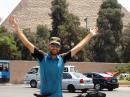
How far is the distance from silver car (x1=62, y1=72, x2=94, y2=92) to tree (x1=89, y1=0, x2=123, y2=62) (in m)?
44.3

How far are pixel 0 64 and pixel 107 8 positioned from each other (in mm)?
37229

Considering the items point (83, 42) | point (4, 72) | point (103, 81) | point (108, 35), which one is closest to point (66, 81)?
point (103, 81)

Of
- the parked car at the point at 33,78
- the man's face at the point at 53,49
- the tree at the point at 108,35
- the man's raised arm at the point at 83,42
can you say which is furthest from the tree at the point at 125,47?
the man's face at the point at 53,49

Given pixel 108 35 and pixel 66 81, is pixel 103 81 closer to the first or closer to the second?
pixel 66 81

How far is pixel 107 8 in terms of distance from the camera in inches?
3275

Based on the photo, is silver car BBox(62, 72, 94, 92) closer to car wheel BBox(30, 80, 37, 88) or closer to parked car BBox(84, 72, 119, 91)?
parked car BBox(84, 72, 119, 91)

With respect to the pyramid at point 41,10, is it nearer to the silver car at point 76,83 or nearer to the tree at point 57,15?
the tree at point 57,15

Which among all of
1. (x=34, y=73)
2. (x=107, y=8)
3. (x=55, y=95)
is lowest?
(x=55, y=95)

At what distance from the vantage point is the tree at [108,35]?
7919cm

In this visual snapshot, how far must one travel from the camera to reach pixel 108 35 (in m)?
78.8

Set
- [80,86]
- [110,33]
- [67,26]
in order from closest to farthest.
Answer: [80,86], [67,26], [110,33]

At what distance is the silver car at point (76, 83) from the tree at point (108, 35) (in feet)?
145

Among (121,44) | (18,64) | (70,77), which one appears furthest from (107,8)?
(70,77)

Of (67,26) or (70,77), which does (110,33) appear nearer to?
(67,26)
